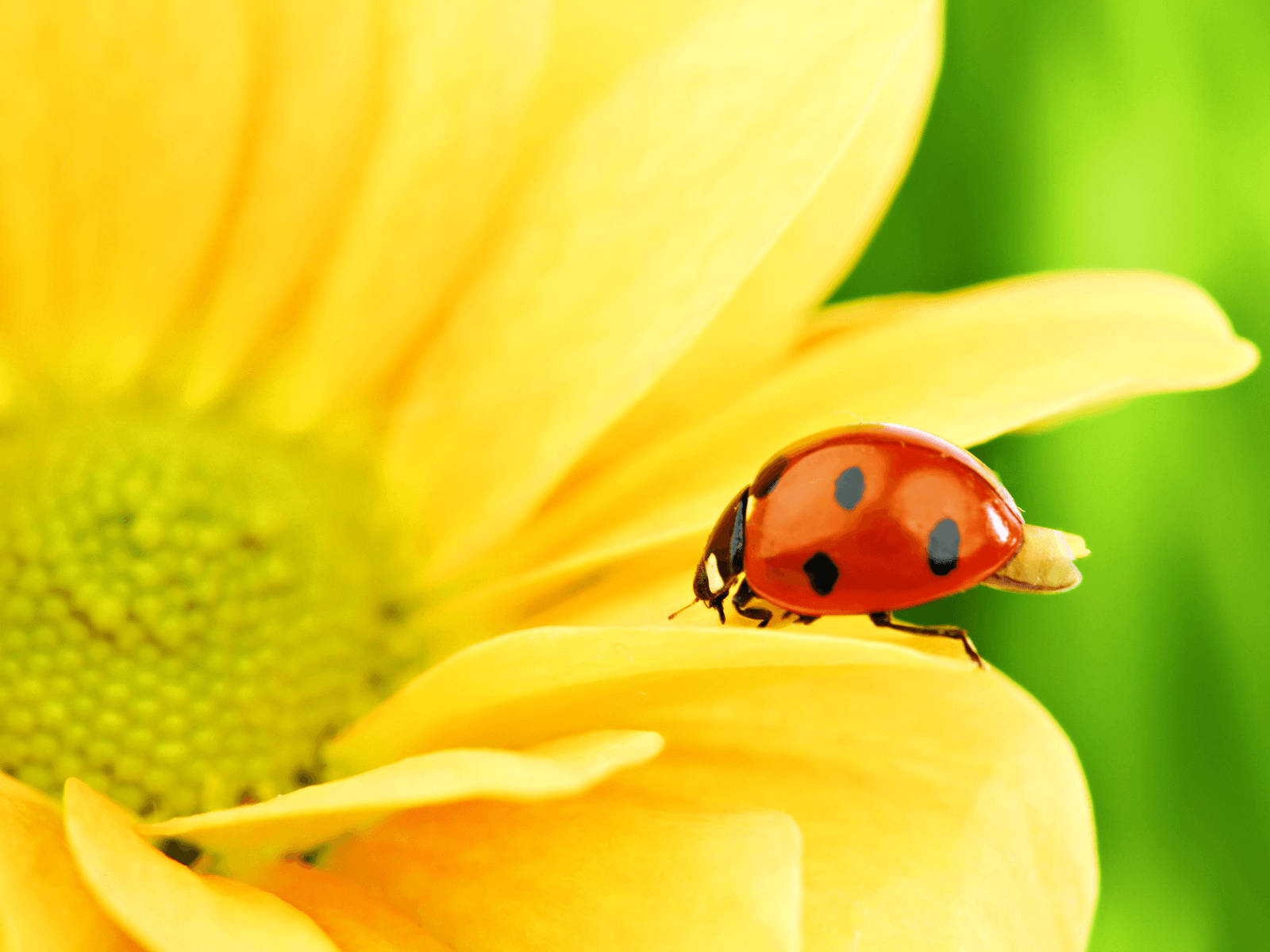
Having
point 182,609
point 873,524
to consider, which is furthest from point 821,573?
point 182,609

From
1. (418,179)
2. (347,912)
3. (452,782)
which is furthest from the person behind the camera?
(418,179)

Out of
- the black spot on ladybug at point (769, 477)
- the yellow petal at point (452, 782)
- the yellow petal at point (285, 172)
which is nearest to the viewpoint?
the yellow petal at point (452, 782)

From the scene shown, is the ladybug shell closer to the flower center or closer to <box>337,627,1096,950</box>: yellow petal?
<box>337,627,1096,950</box>: yellow petal

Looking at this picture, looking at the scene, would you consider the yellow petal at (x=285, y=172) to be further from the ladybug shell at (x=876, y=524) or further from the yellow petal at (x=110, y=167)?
the ladybug shell at (x=876, y=524)

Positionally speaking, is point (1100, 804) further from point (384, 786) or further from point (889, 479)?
point (384, 786)

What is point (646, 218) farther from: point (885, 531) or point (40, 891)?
point (40, 891)

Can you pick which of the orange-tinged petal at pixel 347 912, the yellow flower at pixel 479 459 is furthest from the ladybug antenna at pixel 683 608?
the orange-tinged petal at pixel 347 912

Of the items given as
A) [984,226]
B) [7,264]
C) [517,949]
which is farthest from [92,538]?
[984,226]
